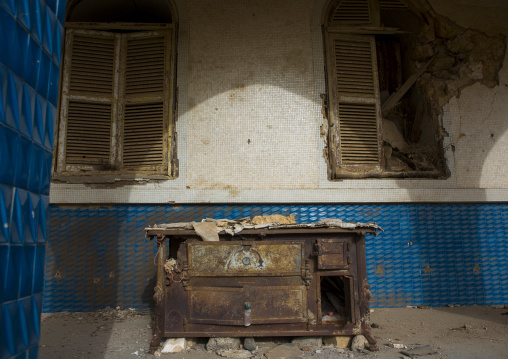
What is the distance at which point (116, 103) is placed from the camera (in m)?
5.86

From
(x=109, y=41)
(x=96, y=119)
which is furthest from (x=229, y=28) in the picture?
(x=96, y=119)

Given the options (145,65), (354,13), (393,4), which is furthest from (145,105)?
(393,4)

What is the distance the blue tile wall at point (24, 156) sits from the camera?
5.52ft

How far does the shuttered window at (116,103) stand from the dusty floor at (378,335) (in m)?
2.12

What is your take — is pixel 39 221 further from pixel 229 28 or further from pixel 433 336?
pixel 229 28

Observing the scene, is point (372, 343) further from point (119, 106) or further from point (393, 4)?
point (393, 4)

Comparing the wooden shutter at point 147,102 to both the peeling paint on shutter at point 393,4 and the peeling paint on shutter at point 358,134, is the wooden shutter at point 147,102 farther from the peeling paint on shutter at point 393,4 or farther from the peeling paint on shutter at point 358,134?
the peeling paint on shutter at point 393,4

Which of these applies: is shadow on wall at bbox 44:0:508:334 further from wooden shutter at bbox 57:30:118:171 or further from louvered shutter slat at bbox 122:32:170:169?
wooden shutter at bbox 57:30:118:171

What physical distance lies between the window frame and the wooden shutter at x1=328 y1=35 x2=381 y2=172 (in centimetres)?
250

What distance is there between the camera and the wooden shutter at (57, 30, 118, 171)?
5672mm

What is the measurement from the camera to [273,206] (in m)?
5.41

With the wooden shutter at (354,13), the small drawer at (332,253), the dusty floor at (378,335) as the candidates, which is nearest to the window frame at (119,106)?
the dusty floor at (378,335)

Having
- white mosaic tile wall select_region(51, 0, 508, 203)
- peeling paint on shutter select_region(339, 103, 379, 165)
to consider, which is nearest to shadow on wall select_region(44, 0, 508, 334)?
white mosaic tile wall select_region(51, 0, 508, 203)

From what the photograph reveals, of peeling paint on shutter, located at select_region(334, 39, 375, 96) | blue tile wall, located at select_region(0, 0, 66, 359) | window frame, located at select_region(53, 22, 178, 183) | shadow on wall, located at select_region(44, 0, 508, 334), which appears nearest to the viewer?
blue tile wall, located at select_region(0, 0, 66, 359)
